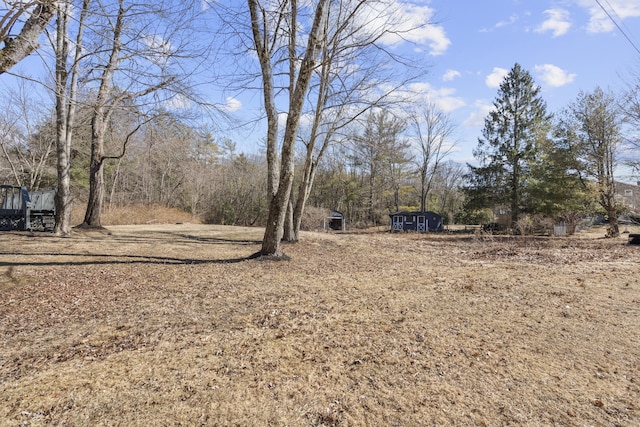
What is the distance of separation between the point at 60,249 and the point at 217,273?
4057 mm

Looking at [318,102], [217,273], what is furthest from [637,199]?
[217,273]

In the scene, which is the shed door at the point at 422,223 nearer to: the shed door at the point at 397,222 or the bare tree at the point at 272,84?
the shed door at the point at 397,222

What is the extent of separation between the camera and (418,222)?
33000 mm

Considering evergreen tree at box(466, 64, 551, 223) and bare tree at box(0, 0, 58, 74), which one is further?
evergreen tree at box(466, 64, 551, 223)

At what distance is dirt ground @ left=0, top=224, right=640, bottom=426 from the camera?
7.97ft

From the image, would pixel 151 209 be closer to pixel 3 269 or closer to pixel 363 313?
pixel 3 269

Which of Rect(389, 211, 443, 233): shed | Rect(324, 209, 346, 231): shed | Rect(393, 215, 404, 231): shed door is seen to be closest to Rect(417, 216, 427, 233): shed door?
Rect(389, 211, 443, 233): shed

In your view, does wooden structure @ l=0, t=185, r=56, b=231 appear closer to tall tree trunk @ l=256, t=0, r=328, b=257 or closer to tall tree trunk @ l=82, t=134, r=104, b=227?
tall tree trunk @ l=82, t=134, r=104, b=227

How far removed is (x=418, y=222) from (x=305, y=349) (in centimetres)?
3099

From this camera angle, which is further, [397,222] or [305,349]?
[397,222]

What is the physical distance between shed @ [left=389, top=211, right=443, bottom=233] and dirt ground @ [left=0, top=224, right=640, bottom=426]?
85.9ft

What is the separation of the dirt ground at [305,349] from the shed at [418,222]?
26.2 m

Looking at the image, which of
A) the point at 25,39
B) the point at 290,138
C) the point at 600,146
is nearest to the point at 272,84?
the point at 290,138

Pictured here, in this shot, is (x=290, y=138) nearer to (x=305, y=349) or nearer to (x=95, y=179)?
(x=305, y=349)
